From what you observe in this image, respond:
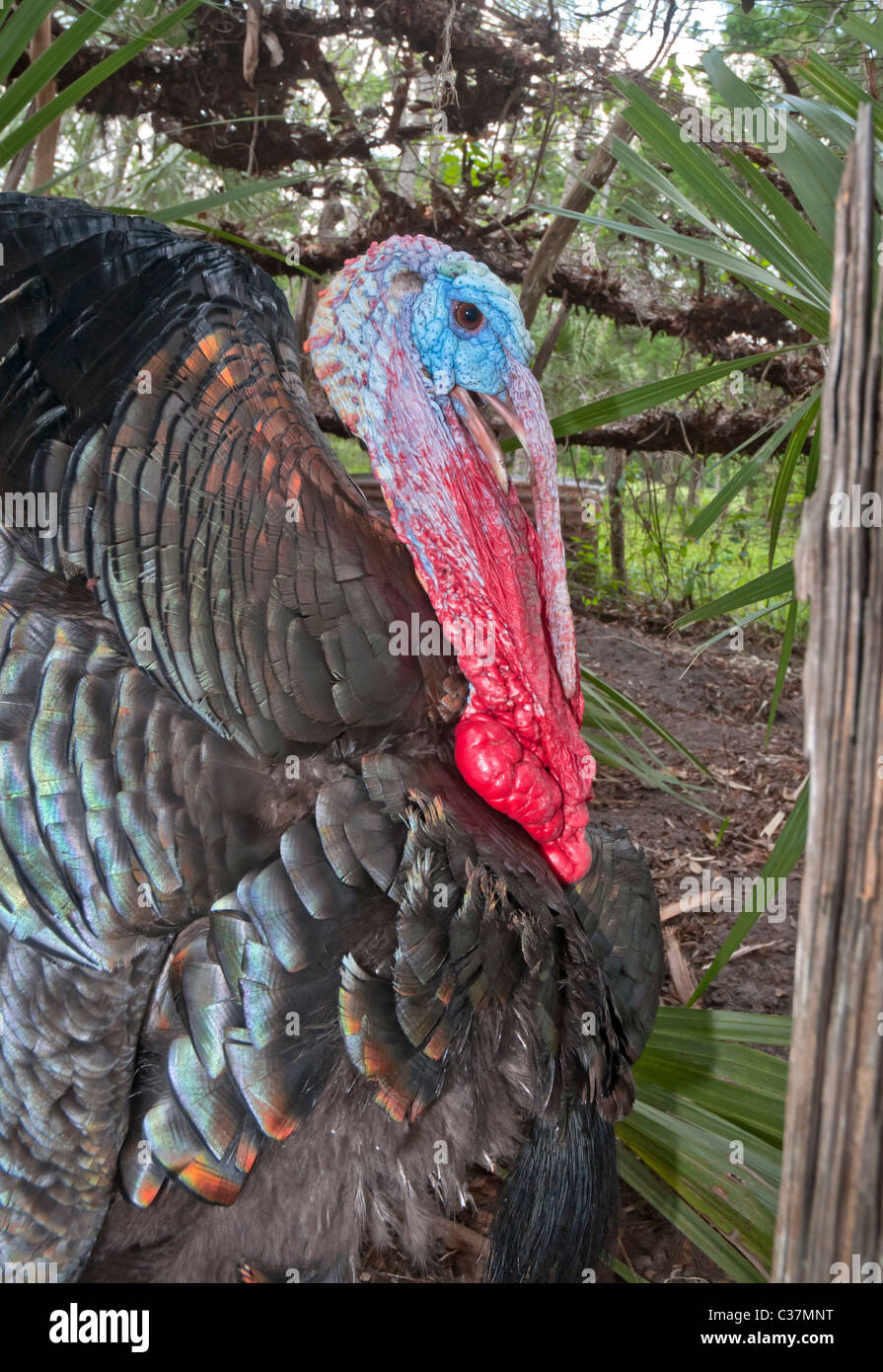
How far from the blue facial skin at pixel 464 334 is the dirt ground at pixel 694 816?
3.94 ft

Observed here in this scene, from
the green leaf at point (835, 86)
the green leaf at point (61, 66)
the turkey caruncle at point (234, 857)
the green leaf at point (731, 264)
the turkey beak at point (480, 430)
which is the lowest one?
the turkey caruncle at point (234, 857)

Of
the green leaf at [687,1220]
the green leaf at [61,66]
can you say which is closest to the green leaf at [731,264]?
the green leaf at [61,66]

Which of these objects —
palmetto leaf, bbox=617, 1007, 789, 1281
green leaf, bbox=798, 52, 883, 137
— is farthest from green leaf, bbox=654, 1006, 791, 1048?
green leaf, bbox=798, 52, 883, 137

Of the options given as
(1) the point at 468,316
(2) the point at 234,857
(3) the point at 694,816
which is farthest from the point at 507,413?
(3) the point at 694,816

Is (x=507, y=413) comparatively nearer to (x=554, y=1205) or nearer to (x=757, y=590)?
(x=757, y=590)

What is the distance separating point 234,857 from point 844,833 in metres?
0.82

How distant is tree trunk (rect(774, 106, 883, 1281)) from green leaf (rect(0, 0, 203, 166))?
160 centimetres

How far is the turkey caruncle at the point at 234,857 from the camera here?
3.86 ft

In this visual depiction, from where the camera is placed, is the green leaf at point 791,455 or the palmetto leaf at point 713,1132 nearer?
the palmetto leaf at point 713,1132

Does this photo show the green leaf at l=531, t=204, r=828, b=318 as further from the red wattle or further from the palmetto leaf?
the palmetto leaf

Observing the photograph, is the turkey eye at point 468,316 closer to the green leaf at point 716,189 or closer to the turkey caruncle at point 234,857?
the turkey caruncle at point 234,857

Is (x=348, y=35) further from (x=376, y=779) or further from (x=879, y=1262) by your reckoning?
(x=879, y=1262)

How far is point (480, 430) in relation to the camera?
1.64 metres

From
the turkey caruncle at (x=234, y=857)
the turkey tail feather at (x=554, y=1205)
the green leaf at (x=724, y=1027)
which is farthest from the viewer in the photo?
the green leaf at (x=724, y=1027)
